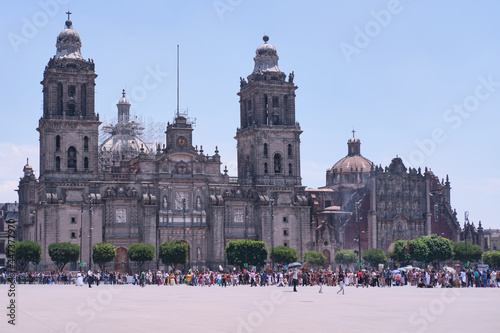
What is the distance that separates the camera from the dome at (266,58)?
361ft

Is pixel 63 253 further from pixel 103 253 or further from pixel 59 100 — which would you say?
pixel 59 100

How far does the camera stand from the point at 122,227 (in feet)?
328

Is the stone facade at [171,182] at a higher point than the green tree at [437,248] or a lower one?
higher

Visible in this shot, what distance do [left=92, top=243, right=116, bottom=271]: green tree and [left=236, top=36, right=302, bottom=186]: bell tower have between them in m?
21.9

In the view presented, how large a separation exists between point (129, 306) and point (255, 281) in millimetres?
33225

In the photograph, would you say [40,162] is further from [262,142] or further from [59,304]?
[59,304]

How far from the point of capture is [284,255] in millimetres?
A: 97500

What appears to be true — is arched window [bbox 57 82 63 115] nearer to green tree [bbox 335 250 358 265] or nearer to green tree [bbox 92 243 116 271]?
green tree [bbox 92 243 116 271]

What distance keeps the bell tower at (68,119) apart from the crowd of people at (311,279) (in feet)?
60.0

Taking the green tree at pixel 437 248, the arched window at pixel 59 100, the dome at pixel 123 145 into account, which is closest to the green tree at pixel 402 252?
the green tree at pixel 437 248

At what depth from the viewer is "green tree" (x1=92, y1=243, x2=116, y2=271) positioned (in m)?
91.4

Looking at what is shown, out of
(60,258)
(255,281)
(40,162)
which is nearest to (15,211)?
(40,162)

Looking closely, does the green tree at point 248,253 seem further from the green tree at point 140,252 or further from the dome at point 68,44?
the dome at point 68,44

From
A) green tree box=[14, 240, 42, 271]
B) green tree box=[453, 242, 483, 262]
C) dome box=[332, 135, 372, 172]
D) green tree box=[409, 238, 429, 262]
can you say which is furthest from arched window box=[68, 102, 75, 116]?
green tree box=[453, 242, 483, 262]
